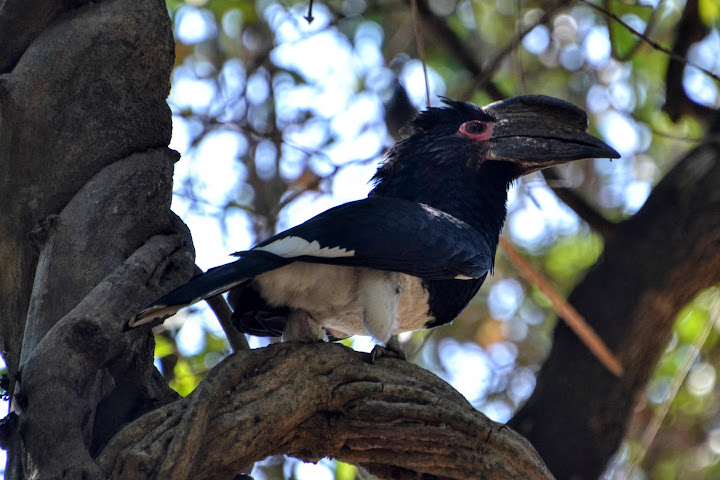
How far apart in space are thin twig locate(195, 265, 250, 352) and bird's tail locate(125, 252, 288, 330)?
1.28ft

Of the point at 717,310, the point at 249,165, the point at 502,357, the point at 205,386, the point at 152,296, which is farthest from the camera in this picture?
the point at 502,357

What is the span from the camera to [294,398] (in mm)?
1981

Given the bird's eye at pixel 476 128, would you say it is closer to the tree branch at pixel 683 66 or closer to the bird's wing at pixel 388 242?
the bird's wing at pixel 388 242

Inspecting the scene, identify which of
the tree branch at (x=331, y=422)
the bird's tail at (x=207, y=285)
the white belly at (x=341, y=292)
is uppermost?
the bird's tail at (x=207, y=285)

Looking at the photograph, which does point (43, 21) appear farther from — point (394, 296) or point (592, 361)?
point (592, 361)

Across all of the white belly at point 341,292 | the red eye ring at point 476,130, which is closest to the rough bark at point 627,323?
the red eye ring at point 476,130

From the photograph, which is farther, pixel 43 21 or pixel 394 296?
pixel 394 296

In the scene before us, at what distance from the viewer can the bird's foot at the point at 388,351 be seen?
226cm

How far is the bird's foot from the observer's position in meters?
2.26

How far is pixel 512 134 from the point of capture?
10.5ft

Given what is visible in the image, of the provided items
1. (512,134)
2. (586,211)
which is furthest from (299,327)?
(586,211)

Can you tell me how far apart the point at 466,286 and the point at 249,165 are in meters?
2.69

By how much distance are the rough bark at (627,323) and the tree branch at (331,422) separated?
5.31 ft

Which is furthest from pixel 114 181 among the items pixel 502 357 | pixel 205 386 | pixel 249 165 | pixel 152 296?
pixel 502 357
